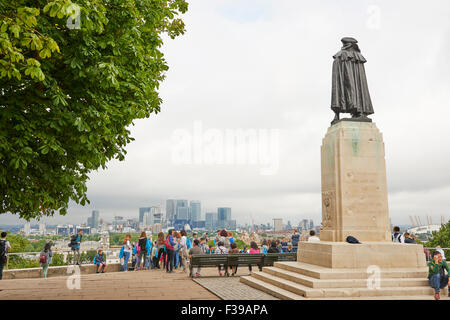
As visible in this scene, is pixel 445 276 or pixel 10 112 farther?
pixel 445 276

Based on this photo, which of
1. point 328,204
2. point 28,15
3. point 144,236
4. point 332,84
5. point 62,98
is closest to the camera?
point 28,15

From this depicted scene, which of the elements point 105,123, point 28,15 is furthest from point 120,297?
point 28,15

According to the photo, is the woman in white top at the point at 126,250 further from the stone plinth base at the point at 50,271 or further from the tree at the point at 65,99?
the tree at the point at 65,99

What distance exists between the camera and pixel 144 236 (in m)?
17.0

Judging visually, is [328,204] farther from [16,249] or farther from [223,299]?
[16,249]

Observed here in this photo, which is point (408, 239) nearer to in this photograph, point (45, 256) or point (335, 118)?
point (335, 118)

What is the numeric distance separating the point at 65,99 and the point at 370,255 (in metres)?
8.55

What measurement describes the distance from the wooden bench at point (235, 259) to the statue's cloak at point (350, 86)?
20.3ft

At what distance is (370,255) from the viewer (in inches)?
400

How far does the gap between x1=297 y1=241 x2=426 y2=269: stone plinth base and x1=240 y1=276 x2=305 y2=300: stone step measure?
5.11ft

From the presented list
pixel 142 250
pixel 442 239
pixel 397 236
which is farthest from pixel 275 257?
pixel 442 239

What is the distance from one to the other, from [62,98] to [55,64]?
51.0 inches

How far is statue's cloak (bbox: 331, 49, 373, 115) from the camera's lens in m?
12.7

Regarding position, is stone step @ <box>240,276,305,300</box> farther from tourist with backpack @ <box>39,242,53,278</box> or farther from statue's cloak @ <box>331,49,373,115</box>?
tourist with backpack @ <box>39,242,53,278</box>
